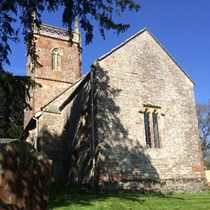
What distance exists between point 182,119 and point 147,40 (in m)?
5.33

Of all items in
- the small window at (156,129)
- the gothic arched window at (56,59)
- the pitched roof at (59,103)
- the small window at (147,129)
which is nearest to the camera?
the small window at (147,129)

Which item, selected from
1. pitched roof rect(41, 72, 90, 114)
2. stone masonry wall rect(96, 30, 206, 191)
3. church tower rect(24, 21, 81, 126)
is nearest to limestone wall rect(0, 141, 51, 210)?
stone masonry wall rect(96, 30, 206, 191)

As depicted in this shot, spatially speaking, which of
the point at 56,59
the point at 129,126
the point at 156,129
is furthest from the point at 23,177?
the point at 56,59

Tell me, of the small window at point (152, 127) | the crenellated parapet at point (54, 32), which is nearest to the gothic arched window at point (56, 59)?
the crenellated parapet at point (54, 32)

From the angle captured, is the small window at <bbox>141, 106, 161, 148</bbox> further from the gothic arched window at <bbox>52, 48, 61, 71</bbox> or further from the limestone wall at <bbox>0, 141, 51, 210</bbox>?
the gothic arched window at <bbox>52, 48, 61, 71</bbox>

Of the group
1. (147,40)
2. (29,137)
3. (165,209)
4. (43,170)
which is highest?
(147,40)

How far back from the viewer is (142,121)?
1762cm

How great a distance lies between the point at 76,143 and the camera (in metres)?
19.1

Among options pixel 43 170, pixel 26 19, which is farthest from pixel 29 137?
pixel 43 170

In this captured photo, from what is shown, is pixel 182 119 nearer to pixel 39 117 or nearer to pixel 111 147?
pixel 111 147

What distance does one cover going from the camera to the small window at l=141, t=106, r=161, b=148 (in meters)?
17.7

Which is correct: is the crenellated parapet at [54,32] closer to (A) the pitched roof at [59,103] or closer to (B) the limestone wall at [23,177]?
(A) the pitched roof at [59,103]

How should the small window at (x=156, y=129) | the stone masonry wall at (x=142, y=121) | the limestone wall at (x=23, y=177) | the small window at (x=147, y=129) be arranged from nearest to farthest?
the limestone wall at (x=23, y=177) → the stone masonry wall at (x=142, y=121) → the small window at (x=147, y=129) → the small window at (x=156, y=129)

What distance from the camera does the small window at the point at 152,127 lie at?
697 inches
